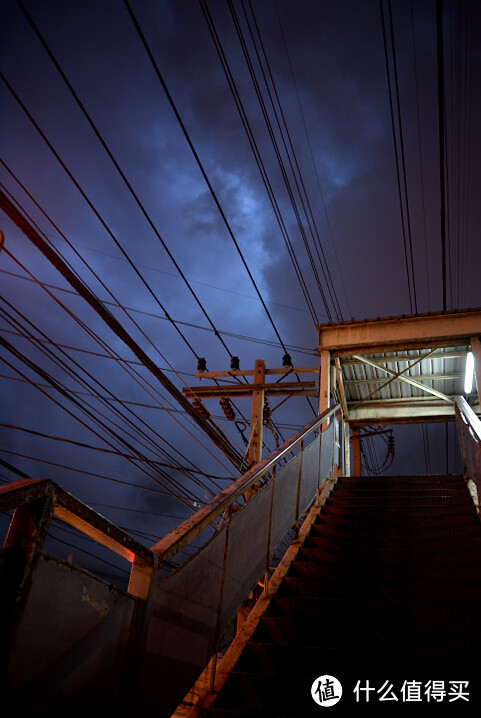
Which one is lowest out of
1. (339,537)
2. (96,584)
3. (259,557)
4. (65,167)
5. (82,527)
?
(96,584)

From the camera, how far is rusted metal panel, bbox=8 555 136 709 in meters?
1.39

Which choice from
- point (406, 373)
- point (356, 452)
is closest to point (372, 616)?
point (406, 373)

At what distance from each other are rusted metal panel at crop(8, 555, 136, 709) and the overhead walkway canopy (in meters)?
7.18

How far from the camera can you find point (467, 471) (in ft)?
20.2

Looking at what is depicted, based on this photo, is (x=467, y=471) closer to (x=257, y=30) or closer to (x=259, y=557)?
(x=259, y=557)

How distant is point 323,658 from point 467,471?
4464 mm

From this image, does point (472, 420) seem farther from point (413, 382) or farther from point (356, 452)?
point (356, 452)

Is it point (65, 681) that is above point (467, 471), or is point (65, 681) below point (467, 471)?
below

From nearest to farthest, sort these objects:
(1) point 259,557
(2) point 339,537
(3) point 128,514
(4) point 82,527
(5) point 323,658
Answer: (4) point 82,527 < (5) point 323,658 < (1) point 259,557 < (2) point 339,537 < (3) point 128,514

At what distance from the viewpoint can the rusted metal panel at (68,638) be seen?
1.39m

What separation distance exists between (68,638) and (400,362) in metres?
10.7

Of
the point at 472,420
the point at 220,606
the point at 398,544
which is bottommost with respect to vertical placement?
the point at 220,606

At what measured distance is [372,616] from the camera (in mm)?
3238

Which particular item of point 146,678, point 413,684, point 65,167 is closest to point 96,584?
point 146,678
